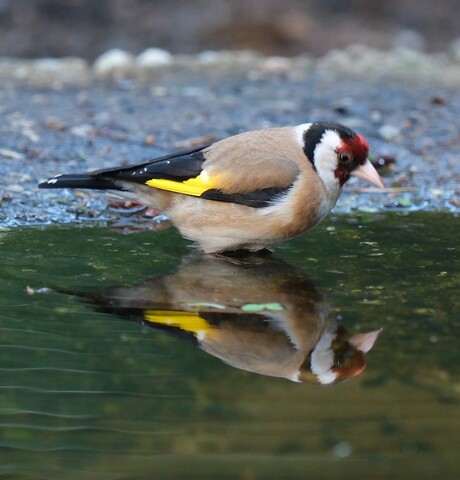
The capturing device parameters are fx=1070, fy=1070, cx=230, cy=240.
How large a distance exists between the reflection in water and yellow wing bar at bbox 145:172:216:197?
0.38 metres

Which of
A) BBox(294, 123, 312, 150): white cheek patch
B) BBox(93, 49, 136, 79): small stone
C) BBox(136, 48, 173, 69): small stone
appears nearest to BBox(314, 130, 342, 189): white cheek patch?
BBox(294, 123, 312, 150): white cheek patch

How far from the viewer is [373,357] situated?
4094 millimetres

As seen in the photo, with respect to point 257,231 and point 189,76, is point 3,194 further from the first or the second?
point 189,76

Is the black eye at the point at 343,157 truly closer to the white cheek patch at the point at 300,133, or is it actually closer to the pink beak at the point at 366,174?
the pink beak at the point at 366,174

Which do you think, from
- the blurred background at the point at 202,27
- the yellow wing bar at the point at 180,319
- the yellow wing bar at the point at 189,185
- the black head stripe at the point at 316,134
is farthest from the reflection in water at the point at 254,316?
the blurred background at the point at 202,27

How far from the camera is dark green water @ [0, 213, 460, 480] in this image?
3188 millimetres

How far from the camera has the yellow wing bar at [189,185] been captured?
575 cm

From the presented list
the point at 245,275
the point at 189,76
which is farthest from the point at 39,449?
the point at 189,76

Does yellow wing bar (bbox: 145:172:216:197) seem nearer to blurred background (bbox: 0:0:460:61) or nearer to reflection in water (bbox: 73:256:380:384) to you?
reflection in water (bbox: 73:256:380:384)

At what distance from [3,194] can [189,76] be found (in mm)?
4458

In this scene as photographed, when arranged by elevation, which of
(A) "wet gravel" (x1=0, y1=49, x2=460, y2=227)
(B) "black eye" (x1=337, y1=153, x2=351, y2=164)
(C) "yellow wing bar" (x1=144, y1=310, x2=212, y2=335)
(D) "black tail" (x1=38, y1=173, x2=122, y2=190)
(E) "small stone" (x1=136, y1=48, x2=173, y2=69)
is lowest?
(E) "small stone" (x1=136, y1=48, x2=173, y2=69)

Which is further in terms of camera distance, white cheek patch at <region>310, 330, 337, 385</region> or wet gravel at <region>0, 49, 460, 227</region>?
wet gravel at <region>0, 49, 460, 227</region>

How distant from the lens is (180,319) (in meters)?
4.58

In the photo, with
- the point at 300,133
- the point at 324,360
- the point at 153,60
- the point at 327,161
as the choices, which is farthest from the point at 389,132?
the point at 324,360
